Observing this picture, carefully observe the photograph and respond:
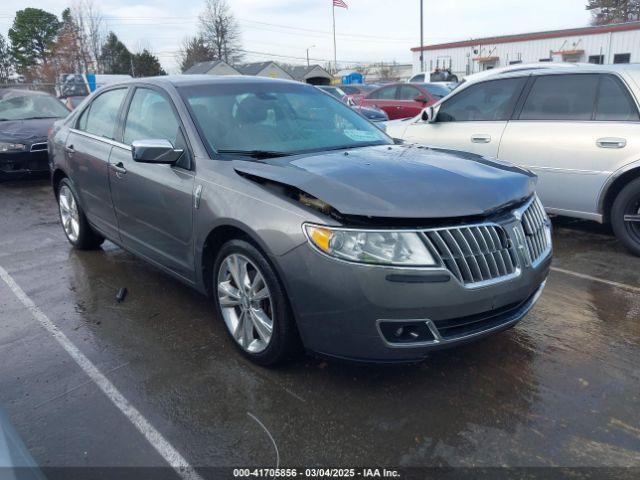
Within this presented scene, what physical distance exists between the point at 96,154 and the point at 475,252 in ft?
11.1

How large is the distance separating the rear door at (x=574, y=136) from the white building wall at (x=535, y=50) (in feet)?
124

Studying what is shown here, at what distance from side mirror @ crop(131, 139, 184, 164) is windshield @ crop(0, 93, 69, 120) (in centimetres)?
833

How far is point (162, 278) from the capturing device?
4.80 meters

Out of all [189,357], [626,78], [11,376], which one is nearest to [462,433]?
[189,357]

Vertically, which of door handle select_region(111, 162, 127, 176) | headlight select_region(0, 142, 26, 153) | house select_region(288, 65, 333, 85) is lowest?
headlight select_region(0, 142, 26, 153)

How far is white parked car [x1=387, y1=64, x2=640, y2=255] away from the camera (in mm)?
5004

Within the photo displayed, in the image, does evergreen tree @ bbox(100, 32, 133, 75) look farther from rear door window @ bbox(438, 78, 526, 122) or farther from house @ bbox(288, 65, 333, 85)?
rear door window @ bbox(438, 78, 526, 122)

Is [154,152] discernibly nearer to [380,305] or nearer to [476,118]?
[380,305]

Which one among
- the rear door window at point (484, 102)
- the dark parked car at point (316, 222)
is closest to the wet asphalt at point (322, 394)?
the dark parked car at point (316, 222)

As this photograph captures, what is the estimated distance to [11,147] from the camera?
9.12m

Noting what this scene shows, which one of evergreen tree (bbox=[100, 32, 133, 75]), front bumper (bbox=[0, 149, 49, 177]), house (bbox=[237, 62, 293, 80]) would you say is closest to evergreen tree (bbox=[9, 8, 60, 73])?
evergreen tree (bbox=[100, 32, 133, 75])

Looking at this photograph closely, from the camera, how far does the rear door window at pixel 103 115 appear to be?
4.59 m

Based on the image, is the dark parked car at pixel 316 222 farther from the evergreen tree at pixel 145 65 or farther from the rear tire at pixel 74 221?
the evergreen tree at pixel 145 65

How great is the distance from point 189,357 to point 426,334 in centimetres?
155
